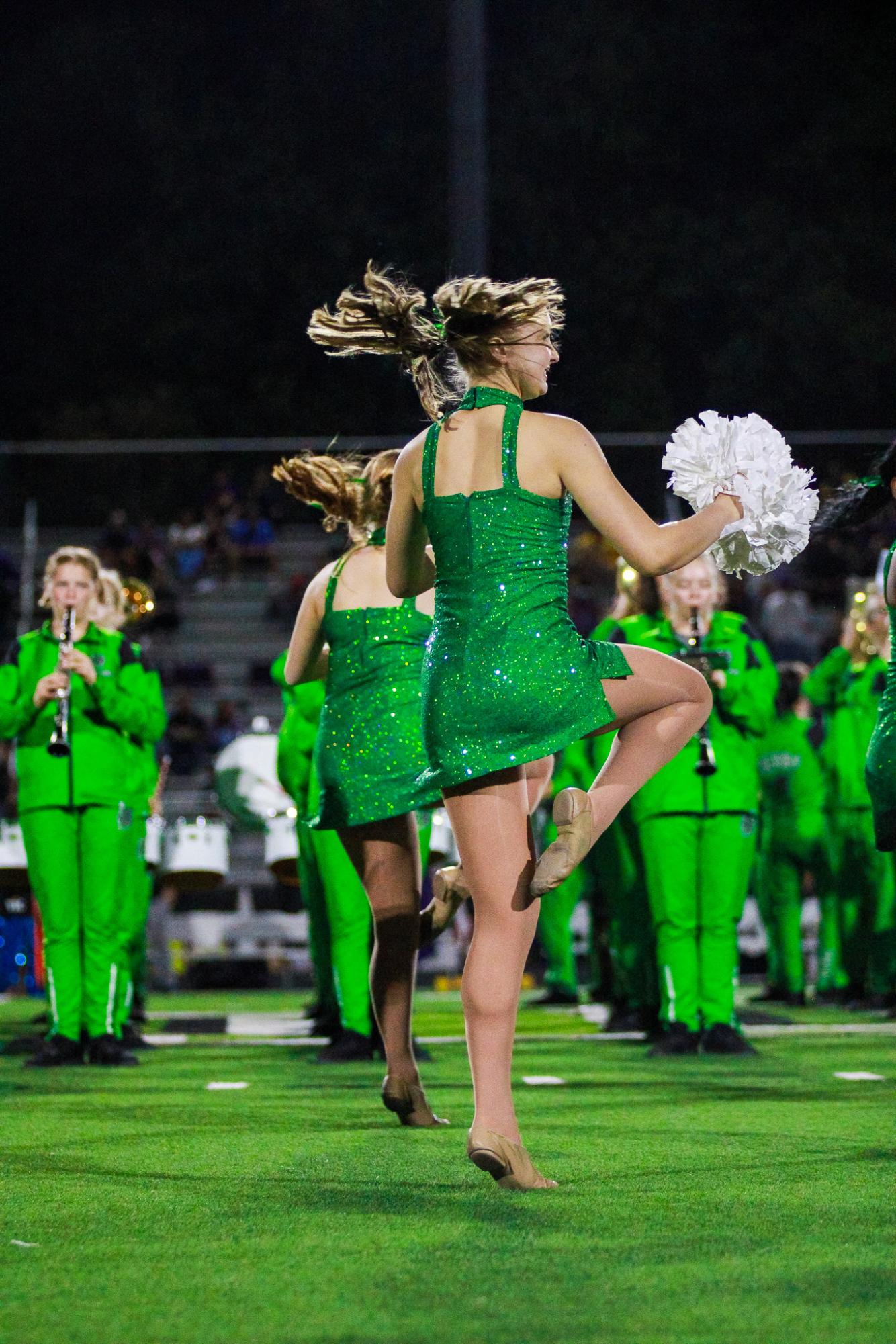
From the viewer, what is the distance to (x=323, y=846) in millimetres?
7453

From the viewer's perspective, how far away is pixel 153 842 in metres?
9.95

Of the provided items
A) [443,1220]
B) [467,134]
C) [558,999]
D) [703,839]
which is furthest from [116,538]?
[443,1220]

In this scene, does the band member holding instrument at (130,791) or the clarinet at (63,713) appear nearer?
the clarinet at (63,713)

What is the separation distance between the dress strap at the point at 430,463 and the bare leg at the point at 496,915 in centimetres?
64

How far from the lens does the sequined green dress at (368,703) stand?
5359 millimetres

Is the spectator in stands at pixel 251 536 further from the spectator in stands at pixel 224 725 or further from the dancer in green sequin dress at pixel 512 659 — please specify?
the dancer in green sequin dress at pixel 512 659

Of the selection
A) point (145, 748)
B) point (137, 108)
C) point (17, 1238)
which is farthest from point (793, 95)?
point (17, 1238)


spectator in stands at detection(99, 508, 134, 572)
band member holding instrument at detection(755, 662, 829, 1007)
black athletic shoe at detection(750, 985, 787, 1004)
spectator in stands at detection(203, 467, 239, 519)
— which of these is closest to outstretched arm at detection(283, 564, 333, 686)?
band member holding instrument at detection(755, 662, 829, 1007)

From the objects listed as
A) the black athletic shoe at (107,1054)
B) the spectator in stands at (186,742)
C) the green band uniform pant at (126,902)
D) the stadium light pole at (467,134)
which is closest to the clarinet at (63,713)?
the green band uniform pant at (126,902)

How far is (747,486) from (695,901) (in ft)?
11.6

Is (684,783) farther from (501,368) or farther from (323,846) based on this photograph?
(501,368)

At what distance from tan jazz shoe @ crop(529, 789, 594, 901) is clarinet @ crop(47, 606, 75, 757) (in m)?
3.33

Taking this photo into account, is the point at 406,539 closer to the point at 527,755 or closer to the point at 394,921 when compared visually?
the point at 527,755

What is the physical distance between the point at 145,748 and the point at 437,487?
4.01m
